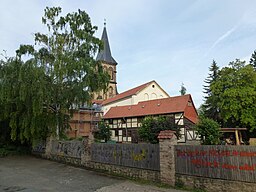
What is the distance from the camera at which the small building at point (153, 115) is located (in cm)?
2430

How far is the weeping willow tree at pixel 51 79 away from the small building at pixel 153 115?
983 cm

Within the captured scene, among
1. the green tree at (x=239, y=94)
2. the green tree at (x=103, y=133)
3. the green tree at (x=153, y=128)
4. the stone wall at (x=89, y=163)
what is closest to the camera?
the stone wall at (x=89, y=163)

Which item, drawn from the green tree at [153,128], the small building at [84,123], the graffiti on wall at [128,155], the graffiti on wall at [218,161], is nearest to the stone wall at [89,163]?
the graffiti on wall at [128,155]

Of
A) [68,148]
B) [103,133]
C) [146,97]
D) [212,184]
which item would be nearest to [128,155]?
[212,184]

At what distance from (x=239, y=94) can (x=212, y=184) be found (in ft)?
70.3

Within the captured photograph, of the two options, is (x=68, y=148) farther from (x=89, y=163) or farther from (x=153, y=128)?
(x=153, y=128)

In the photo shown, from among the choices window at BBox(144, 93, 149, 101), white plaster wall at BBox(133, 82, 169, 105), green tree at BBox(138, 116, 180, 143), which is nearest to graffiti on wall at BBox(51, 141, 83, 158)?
green tree at BBox(138, 116, 180, 143)

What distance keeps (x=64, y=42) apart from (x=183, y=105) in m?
15.4

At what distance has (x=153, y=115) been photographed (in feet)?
88.5

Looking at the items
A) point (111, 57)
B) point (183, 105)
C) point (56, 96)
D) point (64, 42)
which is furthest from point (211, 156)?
point (111, 57)

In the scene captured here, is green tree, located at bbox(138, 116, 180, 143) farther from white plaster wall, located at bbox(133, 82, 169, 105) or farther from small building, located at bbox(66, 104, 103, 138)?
white plaster wall, located at bbox(133, 82, 169, 105)

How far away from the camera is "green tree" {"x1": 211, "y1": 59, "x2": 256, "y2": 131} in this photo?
25.3 m

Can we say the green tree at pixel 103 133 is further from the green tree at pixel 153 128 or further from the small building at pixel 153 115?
the green tree at pixel 153 128

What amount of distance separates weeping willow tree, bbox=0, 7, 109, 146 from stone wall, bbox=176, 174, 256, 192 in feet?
34.7
